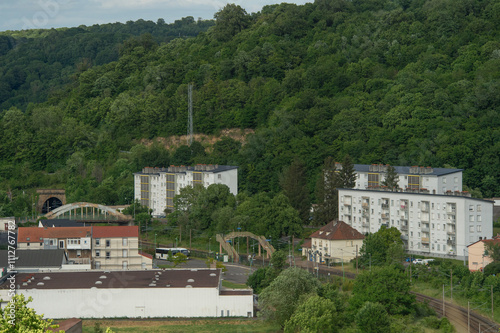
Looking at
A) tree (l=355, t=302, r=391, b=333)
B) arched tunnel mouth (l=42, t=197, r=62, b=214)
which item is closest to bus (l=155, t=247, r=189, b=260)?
tree (l=355, t=302, r=391, b=333)

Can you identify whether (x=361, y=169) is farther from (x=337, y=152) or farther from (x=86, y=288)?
(x=86, y=288)

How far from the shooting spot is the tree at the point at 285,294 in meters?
52.2

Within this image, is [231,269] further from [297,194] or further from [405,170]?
[405,170]

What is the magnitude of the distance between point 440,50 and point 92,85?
55490 mm

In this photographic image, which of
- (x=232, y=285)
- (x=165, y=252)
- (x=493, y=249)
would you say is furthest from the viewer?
(x=165, y=252)

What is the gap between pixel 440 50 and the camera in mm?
115062

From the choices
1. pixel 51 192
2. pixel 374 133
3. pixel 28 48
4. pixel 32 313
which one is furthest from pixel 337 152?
pixel 28 48

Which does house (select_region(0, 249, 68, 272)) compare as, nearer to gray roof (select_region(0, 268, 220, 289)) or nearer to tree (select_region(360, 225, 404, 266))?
gray roof (select_region(0, 268, 220, 289))

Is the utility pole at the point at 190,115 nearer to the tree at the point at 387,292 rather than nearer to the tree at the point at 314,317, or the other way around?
the tree at the point at 387,292

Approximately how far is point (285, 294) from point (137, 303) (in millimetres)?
10080

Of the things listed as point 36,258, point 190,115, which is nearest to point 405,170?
point 36,258

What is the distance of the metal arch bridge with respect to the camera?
89688mm

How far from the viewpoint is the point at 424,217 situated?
237 feet

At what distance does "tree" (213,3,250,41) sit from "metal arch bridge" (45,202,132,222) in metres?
56.6
